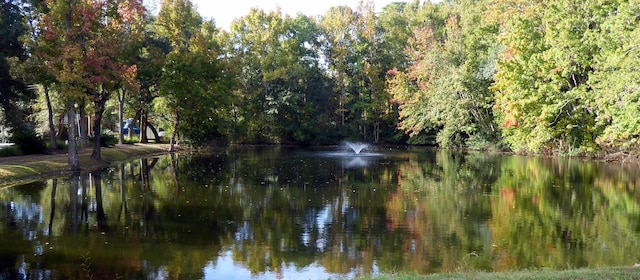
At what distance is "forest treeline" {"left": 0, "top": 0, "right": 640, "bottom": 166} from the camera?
26.4 meters

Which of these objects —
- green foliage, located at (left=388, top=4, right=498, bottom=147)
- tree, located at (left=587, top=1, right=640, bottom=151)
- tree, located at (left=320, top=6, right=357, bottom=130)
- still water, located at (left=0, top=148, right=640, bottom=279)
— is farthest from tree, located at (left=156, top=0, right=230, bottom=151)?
tree, located at (left=587, top=1, right=640, bottom=151)

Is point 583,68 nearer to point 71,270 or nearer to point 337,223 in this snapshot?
point 337,223

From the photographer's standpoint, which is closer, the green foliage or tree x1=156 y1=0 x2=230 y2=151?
tree x1=156 y1=0 x2=230 y2=151

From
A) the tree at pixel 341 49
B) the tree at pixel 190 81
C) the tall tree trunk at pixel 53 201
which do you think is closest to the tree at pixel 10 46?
the tall tree trunk at pixel 53 201

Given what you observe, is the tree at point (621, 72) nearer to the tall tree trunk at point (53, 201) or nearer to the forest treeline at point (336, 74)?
the forest treeline at point (336, 74)

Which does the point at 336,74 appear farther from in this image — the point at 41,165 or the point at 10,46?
the point at 41,165

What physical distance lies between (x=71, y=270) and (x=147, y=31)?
35.3 m

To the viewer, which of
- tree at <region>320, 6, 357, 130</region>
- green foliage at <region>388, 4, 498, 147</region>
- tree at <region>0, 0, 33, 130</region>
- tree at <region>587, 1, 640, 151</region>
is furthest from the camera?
tree at <region>320, 6, 357, 130</region>

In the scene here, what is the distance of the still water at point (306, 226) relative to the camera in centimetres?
1032

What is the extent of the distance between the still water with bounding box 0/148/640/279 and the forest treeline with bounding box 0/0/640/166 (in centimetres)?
607

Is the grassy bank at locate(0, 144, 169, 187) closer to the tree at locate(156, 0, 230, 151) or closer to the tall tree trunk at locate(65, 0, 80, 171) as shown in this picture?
the tall tree trunk at locate(65, 0, 80, 171)

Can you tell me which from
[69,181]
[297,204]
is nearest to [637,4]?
[297,204]

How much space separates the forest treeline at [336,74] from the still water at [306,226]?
6.07m

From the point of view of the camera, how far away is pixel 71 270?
962 cm
